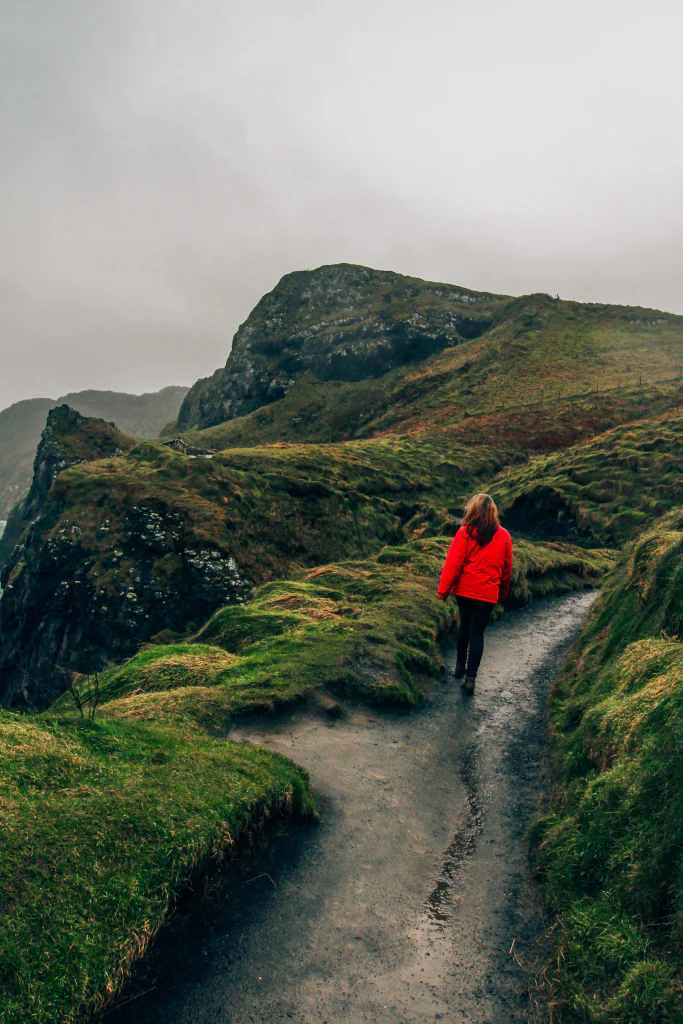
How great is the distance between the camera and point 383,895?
252 inches

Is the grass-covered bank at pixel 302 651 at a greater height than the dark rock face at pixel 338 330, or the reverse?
the dark rock face at pixel 338 330

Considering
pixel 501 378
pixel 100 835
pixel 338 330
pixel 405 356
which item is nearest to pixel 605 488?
pixel 100 835

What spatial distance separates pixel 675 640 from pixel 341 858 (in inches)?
221

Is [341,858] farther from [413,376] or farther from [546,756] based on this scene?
[413,376]

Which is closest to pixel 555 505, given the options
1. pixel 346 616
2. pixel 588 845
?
pixel 346 616

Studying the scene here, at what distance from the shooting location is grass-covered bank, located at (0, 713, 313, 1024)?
452 centimetres

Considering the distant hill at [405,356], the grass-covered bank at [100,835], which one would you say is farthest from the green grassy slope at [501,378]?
the grass-covered bank at [100,835]

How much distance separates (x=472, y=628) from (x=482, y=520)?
2116 millimetres

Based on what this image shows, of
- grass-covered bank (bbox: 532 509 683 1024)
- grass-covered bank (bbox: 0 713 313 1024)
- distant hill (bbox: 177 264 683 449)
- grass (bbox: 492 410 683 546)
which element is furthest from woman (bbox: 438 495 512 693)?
distant hill (bbox: 177 264 683 449)

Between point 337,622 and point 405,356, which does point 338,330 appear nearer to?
point 405,356

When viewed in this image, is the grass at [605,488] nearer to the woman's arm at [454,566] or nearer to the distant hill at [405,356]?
the woman's arm at [454,566]

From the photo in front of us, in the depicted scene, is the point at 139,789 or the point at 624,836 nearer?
the point at 624,836

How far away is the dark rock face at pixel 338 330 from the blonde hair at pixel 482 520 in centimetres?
12371

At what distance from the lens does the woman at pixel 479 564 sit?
11.0 meters
